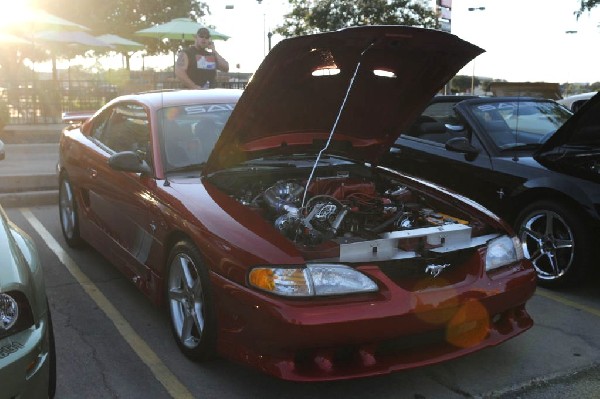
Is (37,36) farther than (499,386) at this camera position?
Yes

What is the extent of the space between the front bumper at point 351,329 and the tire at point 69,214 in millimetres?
2813

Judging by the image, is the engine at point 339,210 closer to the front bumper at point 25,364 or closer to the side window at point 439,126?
the front bumper at point 25,364

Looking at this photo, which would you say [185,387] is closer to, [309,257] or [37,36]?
[309,257]

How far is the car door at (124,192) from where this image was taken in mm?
3826

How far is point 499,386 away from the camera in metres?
3.13

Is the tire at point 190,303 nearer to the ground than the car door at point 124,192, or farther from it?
nearer to the ground

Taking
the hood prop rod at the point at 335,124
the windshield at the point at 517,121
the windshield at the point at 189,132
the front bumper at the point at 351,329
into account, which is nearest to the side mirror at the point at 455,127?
the windshield at the point at 517,121

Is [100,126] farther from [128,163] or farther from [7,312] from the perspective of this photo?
[7,312]

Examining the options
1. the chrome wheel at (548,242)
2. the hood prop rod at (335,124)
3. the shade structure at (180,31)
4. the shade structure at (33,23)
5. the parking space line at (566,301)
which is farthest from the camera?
the shade structure at (180,31)

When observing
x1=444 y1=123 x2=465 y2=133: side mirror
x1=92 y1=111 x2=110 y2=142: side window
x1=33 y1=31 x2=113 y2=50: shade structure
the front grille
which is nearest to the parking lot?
the front grille

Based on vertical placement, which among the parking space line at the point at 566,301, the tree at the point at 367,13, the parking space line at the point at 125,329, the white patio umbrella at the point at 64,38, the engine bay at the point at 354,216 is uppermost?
the tree at the point at 367,13

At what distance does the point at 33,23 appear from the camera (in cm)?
1536

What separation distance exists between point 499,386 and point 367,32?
197cm

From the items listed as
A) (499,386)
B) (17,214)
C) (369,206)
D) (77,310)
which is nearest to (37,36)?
(17,214)
